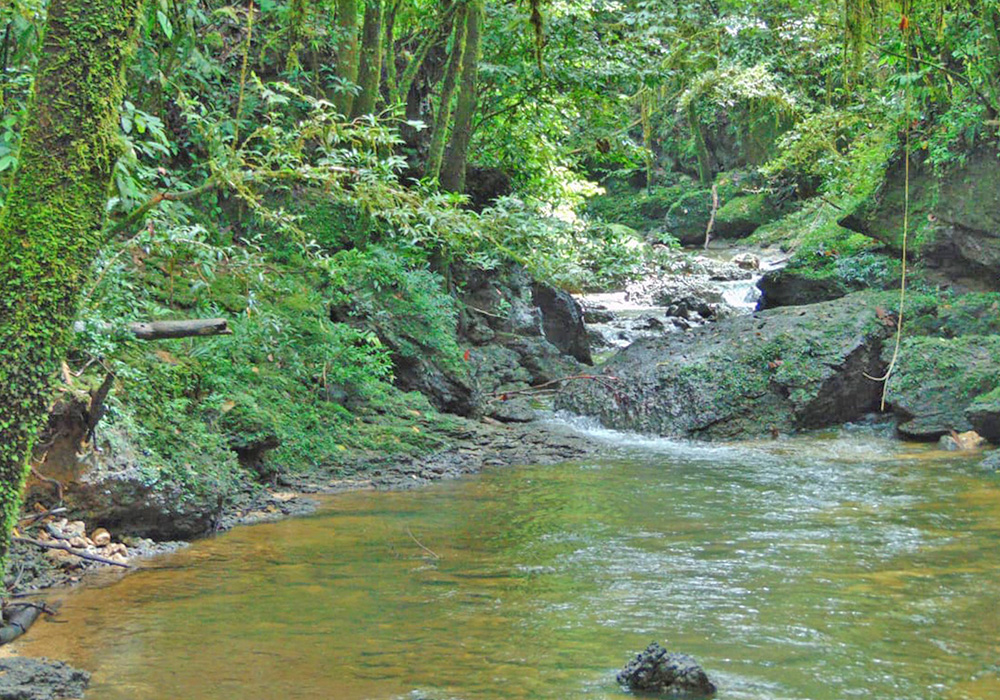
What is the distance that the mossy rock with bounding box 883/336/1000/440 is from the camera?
10.6 metres

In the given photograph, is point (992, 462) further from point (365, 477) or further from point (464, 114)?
point (464, 114)

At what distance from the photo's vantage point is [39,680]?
378 cm

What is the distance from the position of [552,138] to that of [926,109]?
20.7 ft

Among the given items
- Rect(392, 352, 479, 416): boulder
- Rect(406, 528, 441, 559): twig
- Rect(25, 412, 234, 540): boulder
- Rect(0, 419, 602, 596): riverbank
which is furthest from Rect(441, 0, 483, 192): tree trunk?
Rect(406, 528, 441, 559): twig

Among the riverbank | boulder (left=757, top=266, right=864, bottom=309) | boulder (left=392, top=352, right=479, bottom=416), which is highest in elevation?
boulder (left=757, top=266, right=864, bottom=309)

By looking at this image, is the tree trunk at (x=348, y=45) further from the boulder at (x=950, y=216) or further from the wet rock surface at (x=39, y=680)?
the wet rock surface at (x=39, y=680)

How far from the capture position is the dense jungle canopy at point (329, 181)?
2908 millimetres

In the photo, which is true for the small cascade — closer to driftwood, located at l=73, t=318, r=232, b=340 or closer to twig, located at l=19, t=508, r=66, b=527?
driftwood, located at l=73, t=318, r=232, b=340

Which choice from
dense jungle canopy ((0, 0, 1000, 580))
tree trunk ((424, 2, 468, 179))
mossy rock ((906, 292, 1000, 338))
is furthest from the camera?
tree trunk ((424, 2, 468, 179))

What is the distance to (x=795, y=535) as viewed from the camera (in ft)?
20.9

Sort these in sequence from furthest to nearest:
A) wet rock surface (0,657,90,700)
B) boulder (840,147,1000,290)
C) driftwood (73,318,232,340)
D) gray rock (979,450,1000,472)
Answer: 1. boulder (840,147,1000,290)
2. gray rock (979,450,1000,472)
3. driftwood (73,318,232,340)
4. wet rock surface (0,657,90,700)

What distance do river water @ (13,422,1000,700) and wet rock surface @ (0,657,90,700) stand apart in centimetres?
11

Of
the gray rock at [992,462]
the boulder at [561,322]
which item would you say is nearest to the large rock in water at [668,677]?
the gray rock at [992,462]

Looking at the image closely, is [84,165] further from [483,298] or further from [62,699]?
[483,298]
